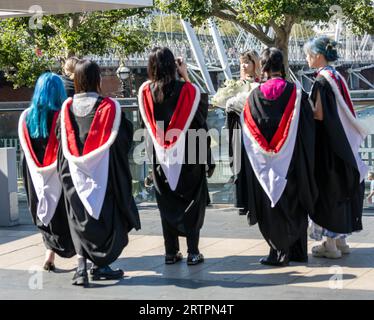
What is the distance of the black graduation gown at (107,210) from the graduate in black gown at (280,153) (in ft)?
3.65

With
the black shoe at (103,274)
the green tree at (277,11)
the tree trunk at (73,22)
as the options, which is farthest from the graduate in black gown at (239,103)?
the tree trunk at (73,22)

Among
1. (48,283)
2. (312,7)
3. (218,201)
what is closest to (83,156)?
(48,283)

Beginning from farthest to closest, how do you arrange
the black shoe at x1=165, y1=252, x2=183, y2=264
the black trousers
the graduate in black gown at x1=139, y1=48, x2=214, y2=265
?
the black shoe at x1=165, y1=252, x2=183, y2=264
the black trousers
the graduate in black gown at x1=139, y1=48, x2=214, y2=265

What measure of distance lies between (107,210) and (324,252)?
2112 mm

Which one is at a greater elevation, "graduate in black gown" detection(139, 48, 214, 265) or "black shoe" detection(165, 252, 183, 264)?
"graduate in black gown" detection(139, 48, 214, 265)

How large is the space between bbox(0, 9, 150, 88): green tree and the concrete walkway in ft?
37.8

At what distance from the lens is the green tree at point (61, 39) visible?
66.0ft

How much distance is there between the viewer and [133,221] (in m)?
7.04

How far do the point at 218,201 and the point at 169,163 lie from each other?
429 centimetres

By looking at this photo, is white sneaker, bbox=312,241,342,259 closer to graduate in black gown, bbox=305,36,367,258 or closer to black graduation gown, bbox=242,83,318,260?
graduate in black gown, bbox=305,36,367,258

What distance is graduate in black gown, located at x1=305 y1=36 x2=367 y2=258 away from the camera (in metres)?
7.35

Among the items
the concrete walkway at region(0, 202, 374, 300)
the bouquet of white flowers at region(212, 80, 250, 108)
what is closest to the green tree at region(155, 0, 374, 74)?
the concrete walkway at region(0, 202, 374, 300)

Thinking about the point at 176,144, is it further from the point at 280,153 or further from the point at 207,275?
the point at 207,275

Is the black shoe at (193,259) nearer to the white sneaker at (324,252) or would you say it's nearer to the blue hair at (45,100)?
the white sneaker at (324,252)
